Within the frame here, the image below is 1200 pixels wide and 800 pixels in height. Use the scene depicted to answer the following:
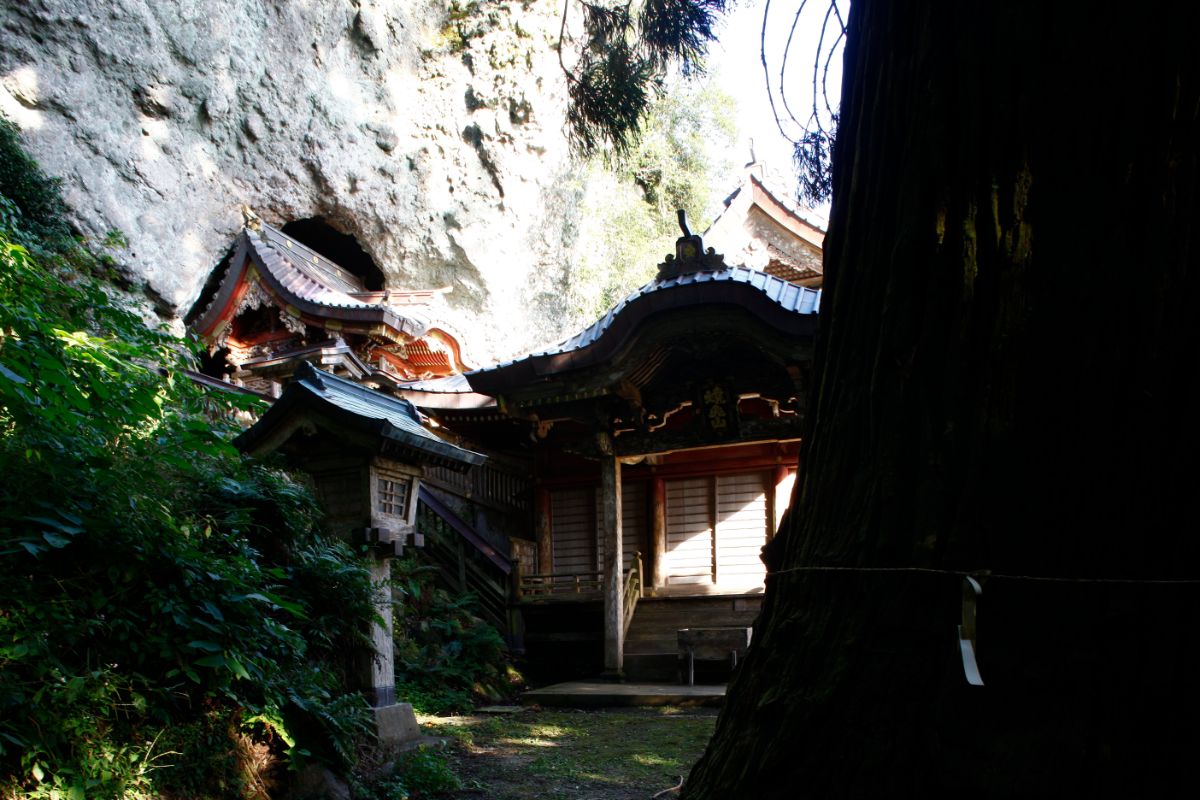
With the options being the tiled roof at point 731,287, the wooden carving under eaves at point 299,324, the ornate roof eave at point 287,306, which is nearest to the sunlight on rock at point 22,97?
the wooden carving under eaves at point 299,324

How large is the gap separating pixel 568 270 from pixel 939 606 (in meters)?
24.6

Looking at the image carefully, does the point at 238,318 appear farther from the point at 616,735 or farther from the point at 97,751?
the point at 97,751

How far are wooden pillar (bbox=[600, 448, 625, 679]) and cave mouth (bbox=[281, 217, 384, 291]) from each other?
44.3 feet

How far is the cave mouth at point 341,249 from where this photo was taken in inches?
880

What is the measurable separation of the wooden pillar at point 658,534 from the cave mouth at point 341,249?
1257cm

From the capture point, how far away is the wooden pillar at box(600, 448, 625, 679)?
1030cm

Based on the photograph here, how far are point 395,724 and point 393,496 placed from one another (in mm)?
1496

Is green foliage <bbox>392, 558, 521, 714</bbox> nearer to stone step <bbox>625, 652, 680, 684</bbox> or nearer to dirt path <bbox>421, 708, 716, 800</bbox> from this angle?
dirt path <bbox>421, 708, 716, 800</bbox>

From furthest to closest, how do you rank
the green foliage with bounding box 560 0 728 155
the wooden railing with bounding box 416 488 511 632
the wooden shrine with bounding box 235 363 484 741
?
1. the wooden railing with bounding box 416 488 511 632
2. the wooden shrine with bounding box 235 363 484 741
3. the green foliage with bounding box 560 0 728 155

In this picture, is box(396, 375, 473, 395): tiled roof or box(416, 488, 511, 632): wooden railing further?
box(396, 375, 473, 395): tiled roof

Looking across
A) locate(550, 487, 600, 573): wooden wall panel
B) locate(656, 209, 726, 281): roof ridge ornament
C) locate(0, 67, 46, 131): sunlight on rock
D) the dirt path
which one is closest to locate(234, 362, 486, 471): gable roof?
the dirt path

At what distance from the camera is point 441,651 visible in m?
9.50

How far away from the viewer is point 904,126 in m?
2.05

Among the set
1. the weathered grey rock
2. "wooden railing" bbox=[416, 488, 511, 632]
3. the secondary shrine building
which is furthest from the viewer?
"wooden railing" bbox=[416, 488, 511, 632]
